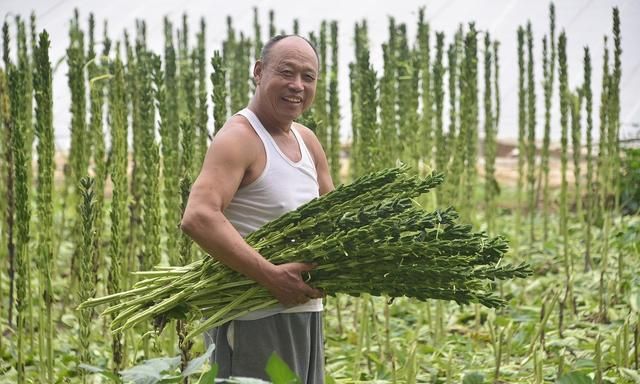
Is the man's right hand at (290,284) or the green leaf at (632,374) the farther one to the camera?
the green leaf at (632,374)

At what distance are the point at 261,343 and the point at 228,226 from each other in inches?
11.5

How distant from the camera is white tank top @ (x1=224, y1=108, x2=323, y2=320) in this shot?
1.92 metres

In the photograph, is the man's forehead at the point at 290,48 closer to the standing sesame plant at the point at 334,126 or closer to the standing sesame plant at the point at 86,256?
the standing sesame plant at the point at 86,256

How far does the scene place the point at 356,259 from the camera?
184cm

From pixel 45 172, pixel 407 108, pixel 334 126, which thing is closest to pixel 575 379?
pixel 45 172

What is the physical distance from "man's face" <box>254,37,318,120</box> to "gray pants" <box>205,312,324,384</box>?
1.45 feet

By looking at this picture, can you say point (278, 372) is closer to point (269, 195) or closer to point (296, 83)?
point (269, 195)

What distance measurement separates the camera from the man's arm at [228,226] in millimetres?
1788

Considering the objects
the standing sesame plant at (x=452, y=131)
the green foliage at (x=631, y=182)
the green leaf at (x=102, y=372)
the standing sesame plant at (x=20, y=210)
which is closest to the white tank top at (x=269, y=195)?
the green leaf at (x=102, y=372)

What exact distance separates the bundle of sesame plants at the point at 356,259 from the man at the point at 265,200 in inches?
2.2

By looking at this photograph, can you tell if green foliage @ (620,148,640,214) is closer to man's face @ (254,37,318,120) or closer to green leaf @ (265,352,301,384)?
man's face @ (254,37,318,120)

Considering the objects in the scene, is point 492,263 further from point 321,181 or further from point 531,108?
point 531,108

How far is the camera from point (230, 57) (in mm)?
5621

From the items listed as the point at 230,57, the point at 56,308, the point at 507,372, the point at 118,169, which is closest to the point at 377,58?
the point at 230,57
